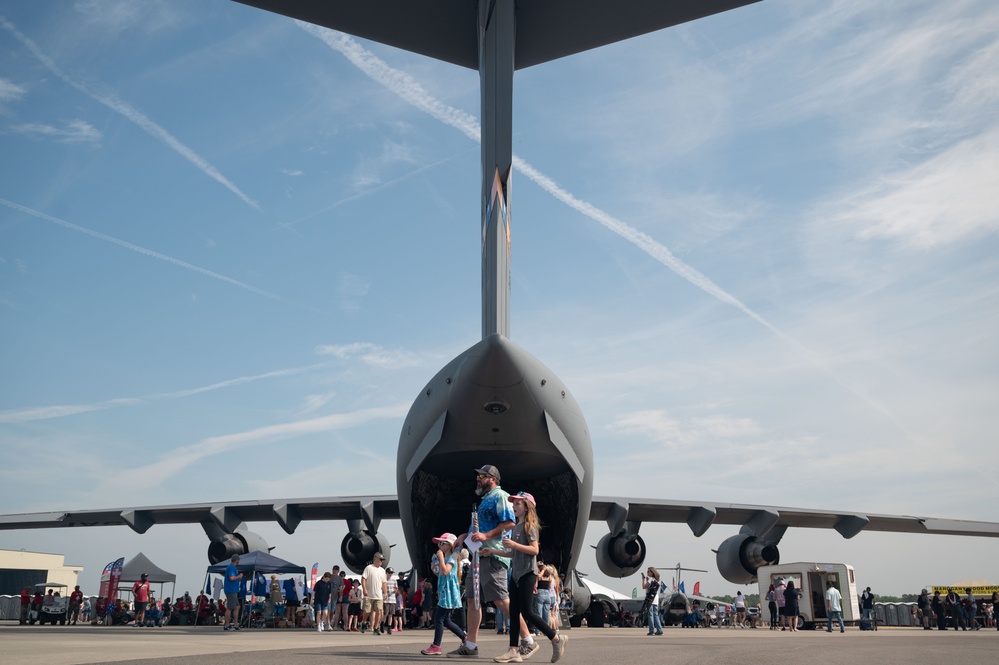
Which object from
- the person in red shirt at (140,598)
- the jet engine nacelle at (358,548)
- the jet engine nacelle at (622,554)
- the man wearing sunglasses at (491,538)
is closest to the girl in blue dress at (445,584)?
the man wearing sunglasses at (491,538)

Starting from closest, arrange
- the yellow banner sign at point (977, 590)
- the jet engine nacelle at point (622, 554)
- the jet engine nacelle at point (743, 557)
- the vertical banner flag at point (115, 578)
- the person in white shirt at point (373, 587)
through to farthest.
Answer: the person in white shirt at point (373, 587) < the jet engine nacelle at point (622, 554) < the jet engine nacelle at point (743, 557) < the vertical banner flag at point (115, 578) < the yellow banner sign at point (977, 590)

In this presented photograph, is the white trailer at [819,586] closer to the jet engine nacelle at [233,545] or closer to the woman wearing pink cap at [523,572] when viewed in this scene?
the jet engine nacelle at [233,545]

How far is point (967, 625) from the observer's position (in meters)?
26.1

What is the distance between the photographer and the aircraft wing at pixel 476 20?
12742 mm

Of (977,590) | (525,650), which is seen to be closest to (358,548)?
Answer: (525,650)

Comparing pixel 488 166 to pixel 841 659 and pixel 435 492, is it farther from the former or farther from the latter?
pixel 841 659

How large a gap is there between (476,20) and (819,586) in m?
18.0

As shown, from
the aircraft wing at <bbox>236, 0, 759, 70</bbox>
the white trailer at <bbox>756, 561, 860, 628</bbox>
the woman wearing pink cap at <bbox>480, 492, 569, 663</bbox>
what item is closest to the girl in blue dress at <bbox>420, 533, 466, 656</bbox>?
the woman wearing pink cap at <bbox>480, 492, 569, 663</bbox>

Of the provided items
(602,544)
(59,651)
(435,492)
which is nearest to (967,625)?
(602,544)

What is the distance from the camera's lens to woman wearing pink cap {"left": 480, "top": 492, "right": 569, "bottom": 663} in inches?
243

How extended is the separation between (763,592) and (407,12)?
19118 millimetres

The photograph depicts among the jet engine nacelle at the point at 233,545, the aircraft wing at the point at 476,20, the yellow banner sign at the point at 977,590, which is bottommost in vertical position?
the yellow banner sign at the point at 977,590

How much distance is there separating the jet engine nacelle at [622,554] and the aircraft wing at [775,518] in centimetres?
87

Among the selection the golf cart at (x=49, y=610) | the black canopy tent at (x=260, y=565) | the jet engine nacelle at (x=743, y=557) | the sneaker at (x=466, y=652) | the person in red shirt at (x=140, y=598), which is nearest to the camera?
the sneaker at (x=466, y=652)
